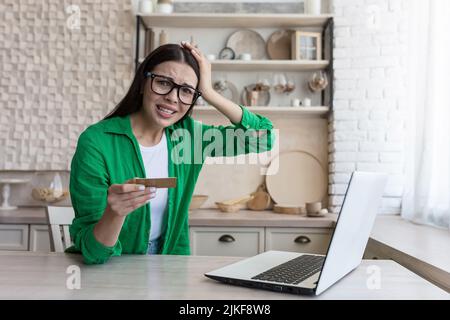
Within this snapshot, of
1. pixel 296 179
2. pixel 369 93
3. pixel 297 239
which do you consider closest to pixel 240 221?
pixel 297 239

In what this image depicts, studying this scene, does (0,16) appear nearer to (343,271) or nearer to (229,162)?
(229,162)

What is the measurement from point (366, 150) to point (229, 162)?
979 mm

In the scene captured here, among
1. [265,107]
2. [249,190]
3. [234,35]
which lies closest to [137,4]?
[234,35]

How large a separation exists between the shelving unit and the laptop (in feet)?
6.37

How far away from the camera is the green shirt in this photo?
4.22ft

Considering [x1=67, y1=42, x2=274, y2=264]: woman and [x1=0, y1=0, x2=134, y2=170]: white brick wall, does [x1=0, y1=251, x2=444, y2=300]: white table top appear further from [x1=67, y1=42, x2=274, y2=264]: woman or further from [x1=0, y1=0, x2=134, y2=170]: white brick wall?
[x1=0, y1=0, x2=134, y2=170]: white brick wall

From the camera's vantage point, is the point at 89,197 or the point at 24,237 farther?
the point at 24,237

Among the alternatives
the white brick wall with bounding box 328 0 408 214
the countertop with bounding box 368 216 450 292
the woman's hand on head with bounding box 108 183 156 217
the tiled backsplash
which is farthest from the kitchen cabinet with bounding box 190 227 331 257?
the woman's hand on head with bounding box 108 183 156 217

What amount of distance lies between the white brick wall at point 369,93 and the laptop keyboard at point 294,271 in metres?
1.85

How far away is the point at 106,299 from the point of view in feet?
2.93

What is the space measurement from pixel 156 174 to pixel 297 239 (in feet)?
4.28

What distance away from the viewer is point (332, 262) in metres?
0.93

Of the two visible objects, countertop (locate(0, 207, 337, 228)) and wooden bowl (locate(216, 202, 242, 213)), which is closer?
countertop (locate(0, 207, 337, 228))

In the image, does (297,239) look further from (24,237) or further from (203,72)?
(24,237)
